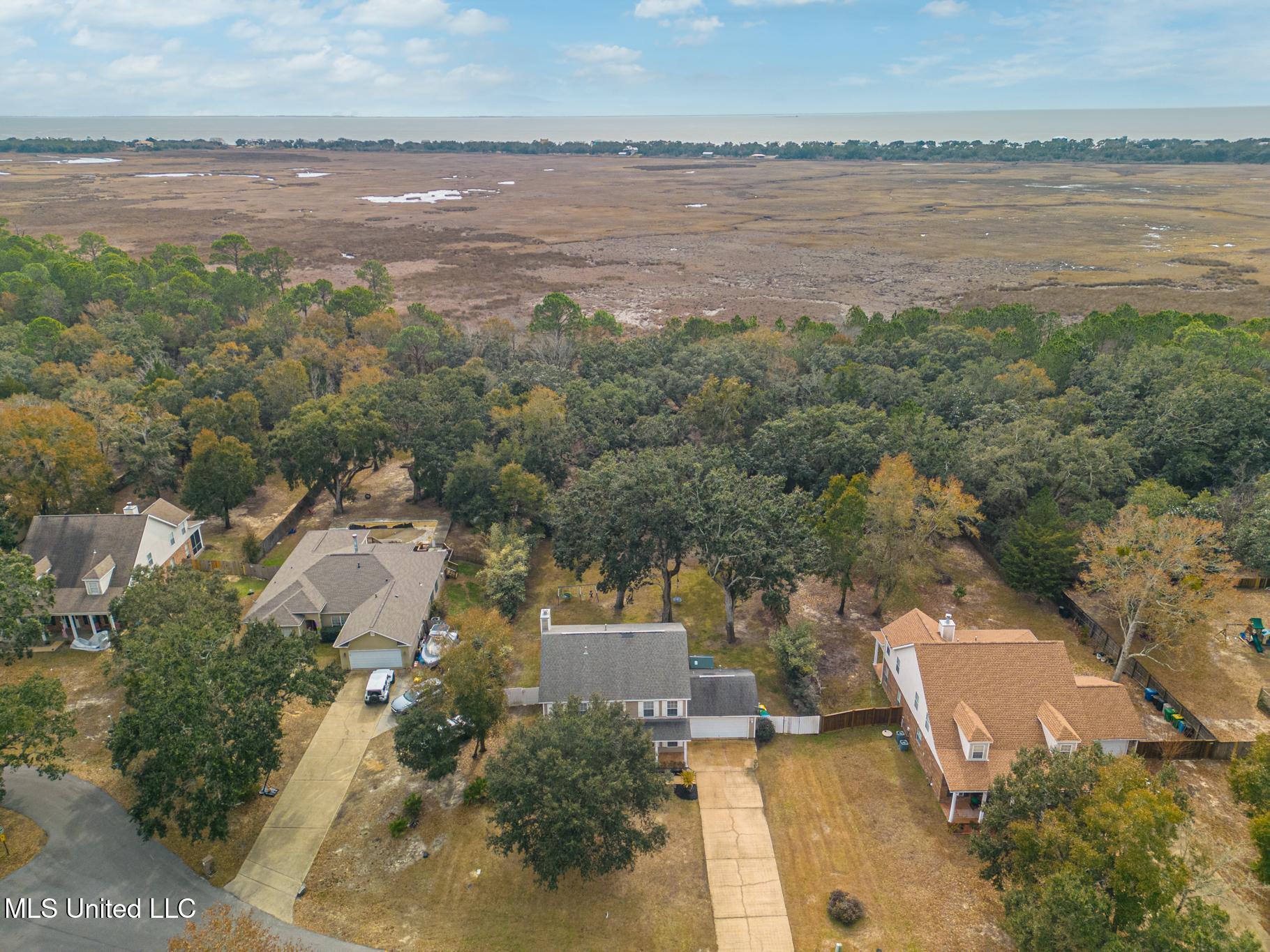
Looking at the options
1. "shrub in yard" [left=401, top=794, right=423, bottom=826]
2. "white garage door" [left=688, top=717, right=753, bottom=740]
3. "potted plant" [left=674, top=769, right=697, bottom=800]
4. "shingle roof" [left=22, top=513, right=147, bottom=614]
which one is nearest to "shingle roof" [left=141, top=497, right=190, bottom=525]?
"shingle roof" [left=22, top=513, right=147, bottom=614]

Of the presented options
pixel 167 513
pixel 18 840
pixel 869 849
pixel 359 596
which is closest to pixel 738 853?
pixel 869 849

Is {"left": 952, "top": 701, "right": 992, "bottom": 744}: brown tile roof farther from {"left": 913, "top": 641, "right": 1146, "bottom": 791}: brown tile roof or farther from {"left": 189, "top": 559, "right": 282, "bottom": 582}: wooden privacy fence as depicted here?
{"left": 189, "top": 559, "right": 282, "bottom": 582}: wooden privacy fence

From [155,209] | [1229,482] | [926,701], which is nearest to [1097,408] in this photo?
[1229,482]

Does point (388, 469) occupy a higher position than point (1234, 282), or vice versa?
point (1234, 282)

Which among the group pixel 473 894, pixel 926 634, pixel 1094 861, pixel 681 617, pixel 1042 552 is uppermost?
pixel 1094 861

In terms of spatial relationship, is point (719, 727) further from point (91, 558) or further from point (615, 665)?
point (91, 558)

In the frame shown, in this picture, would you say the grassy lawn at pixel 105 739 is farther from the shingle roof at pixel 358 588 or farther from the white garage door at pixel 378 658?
the shingle roof at pixel 358 588

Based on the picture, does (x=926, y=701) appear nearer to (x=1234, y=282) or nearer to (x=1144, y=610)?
(x=1144, y=610)
